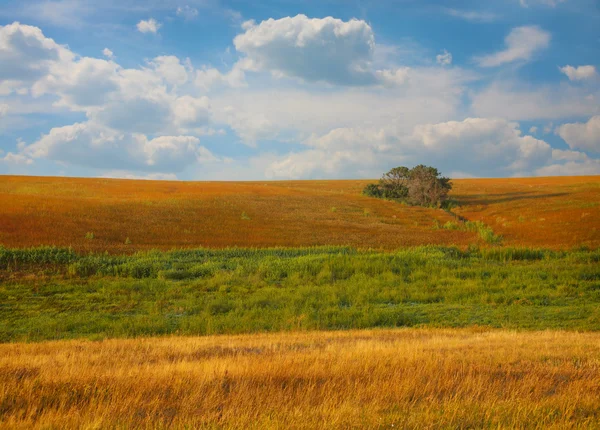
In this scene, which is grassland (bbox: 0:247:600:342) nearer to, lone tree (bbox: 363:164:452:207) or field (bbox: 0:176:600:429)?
field (bbox: 0:176:600:429)

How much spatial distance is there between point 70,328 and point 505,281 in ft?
55.9

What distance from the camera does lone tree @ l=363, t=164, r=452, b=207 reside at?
213 feet

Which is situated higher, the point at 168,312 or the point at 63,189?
the point at 63,189

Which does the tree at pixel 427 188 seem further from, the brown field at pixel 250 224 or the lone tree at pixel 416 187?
the brown field at pixel 250 224

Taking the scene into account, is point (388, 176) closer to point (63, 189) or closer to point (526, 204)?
point (526, 204)

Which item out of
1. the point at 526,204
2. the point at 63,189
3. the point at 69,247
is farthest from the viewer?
the point at 63,189

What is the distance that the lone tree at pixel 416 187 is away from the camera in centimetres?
6497

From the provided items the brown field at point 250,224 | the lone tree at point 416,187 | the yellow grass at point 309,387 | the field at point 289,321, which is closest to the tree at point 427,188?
the lone tree at point 416,187

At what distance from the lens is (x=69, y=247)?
79.5 ft

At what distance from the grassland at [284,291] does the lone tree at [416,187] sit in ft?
126

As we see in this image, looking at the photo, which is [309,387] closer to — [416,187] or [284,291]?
[284,291]

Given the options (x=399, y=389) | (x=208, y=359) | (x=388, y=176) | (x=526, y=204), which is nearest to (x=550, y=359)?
(x=399, y=389)

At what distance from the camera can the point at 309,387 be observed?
6.18m

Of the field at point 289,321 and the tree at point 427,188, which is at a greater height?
the tree at point 427,188
